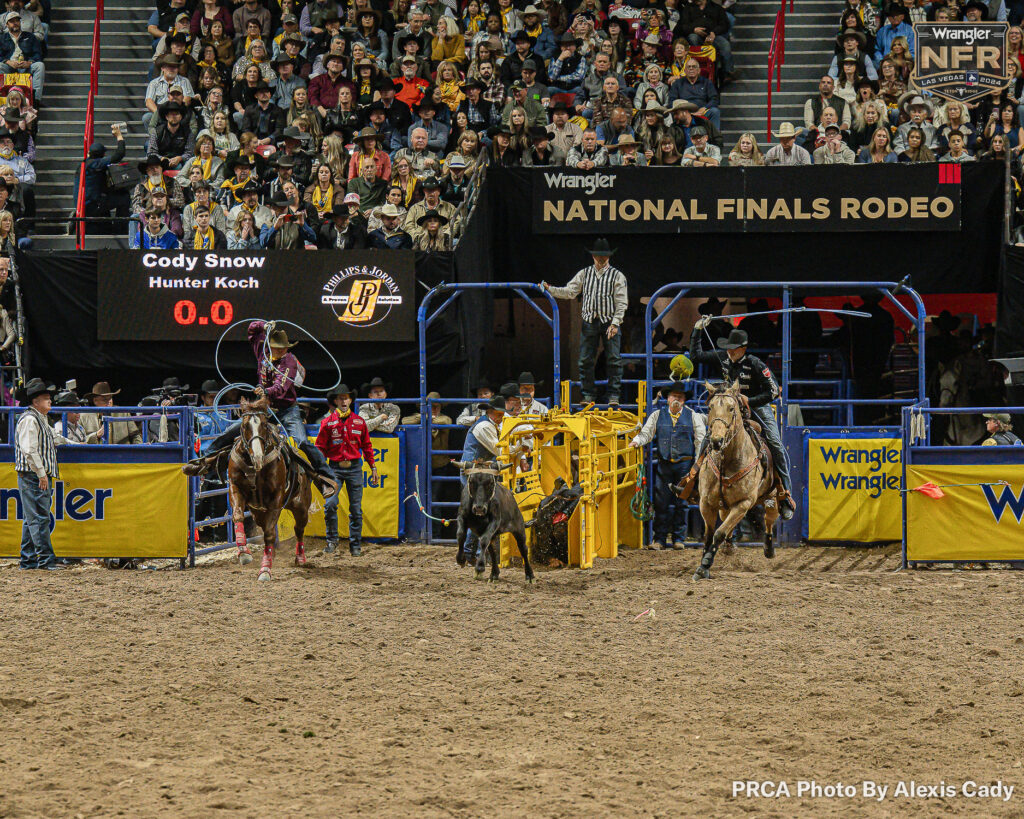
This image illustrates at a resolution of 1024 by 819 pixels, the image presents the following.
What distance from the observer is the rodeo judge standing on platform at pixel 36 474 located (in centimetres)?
1395

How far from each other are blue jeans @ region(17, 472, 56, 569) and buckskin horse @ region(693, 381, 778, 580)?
6.58m

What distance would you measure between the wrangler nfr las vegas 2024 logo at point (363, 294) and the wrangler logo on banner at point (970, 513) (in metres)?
6.51

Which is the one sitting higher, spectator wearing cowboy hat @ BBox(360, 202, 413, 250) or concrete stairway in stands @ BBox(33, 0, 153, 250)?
concrete stairway in stands @ BBox(33, 0, 153, 250)

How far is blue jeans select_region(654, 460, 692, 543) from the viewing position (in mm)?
15500

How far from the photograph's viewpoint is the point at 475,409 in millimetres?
16703

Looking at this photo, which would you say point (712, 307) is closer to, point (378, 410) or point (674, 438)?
point (674, 438)

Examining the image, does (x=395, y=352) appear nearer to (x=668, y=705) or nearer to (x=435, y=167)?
(x=435, y=167)

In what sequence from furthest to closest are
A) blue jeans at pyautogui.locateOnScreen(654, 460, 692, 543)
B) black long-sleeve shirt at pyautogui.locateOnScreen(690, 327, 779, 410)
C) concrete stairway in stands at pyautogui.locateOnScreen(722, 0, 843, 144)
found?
concrete stairway in stands at pyautogui.locateOnScreen(722, 0, 843, 144), blue jeans at pyautogui.locateOnScreen(654, 460, 692, 543), black long-sleeve shirt at pyautogui.locateOnScreen(690, 327, 779, 410)

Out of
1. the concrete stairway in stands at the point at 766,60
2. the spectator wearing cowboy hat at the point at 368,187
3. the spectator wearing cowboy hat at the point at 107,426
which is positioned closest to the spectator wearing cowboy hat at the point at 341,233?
the spectator wearing cowboy hat at the point at 368,187

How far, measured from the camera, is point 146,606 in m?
12.1

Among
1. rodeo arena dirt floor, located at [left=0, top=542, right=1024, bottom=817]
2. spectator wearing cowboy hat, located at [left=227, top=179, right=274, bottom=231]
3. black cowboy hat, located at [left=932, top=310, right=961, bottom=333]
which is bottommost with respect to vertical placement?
rodeo arena dirt floor, located at [left=0, top=542, right=1024, bottom=817]

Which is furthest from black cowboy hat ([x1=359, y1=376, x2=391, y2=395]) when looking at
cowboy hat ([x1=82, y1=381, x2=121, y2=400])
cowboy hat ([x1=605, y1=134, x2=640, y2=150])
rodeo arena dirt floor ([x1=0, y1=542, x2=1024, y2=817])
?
cowboy hat ([x1=605, y1=134, x2=640, y2=150])

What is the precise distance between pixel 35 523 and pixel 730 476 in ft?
23.0

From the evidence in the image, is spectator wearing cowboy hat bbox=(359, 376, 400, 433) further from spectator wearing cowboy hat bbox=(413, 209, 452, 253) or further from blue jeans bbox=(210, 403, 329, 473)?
spectator wearing cowboy hat bbox=(413, 209, 452, 253)
